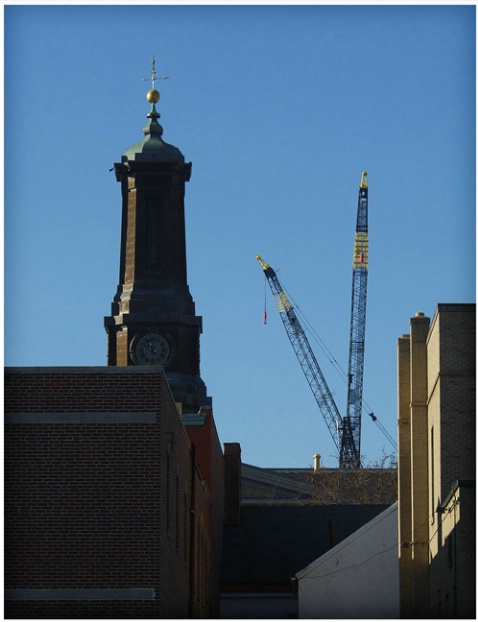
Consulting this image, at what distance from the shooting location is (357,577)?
190 feet

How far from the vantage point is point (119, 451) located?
1280 inches

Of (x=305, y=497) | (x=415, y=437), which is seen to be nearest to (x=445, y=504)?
(x=415, y=437)

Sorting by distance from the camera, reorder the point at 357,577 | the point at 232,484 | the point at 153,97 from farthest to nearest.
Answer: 1. the point at 153,97
2. the point at 232,484
3. the point at 357,577

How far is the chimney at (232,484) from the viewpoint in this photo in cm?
7288

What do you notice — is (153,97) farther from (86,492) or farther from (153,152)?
(86,492)

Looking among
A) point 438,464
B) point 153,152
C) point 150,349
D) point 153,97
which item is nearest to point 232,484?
point 438,464

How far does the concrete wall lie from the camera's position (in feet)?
187

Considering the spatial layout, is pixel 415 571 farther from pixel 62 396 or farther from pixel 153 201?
pixel 153 201

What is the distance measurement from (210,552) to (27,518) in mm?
29065

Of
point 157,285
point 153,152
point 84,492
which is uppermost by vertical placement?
point 153,152

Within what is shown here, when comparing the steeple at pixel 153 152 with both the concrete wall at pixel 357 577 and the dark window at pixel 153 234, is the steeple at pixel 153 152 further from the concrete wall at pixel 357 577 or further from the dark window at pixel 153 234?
the concrete wall at pixel 357 577

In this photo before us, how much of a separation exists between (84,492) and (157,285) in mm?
77502

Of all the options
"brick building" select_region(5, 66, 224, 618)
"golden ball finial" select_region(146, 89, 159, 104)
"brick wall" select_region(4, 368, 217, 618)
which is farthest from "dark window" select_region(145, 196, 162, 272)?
"brick wall" select_region(4, 368, 217, 618)

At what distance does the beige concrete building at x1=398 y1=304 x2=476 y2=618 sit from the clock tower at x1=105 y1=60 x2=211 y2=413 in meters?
57.1
